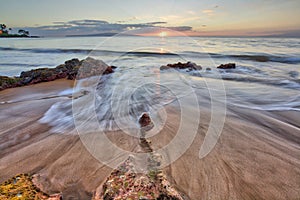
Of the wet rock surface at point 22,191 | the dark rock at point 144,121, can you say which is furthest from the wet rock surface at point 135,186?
the dark rock at point 144,121

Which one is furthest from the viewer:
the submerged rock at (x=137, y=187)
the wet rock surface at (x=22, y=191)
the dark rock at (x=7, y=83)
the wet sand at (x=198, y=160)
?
the dark rock at (x=7, y=83)

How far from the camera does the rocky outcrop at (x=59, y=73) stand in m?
6.70

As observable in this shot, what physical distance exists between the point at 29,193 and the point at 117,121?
202cm

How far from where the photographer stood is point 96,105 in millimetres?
4520

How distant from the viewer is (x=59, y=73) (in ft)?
27.0

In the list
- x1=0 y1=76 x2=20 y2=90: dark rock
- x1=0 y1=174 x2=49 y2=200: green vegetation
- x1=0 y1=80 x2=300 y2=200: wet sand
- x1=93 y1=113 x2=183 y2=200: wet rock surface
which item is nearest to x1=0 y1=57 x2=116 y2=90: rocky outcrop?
x1=0 y1=76 x2=20 y2=90: dark rock

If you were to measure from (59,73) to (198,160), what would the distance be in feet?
25.8

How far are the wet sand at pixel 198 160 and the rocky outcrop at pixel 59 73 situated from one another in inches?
146

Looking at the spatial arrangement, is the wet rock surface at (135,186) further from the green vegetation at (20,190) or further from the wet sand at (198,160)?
the green vegetation at (20,190)

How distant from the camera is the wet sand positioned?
1.88m

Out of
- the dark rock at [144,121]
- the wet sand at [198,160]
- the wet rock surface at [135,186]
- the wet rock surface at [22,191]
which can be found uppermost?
the wet rock surface at [135,186]

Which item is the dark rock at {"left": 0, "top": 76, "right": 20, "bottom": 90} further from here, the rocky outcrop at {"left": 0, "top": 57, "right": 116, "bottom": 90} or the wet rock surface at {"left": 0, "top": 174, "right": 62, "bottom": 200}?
the wet rock surface at {"left": 0, "top": 174, "right": 62, "bottom": 200}

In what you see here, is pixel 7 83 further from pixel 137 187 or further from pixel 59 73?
pixel 137 187

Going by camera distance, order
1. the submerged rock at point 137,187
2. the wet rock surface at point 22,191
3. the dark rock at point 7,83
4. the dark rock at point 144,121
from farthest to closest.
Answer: the dark rock at point 7,83 < the dark rock at point 144,121 < the wet rock surface at point 22,191 < the submerged rock at point 137,187
